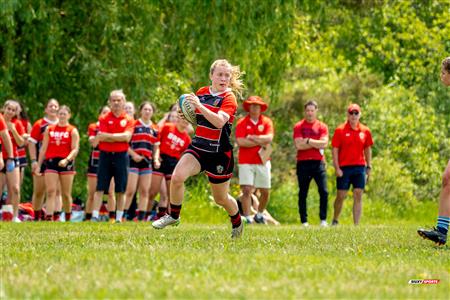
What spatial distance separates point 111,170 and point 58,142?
1221mm

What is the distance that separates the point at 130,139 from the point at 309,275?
37.6 feet

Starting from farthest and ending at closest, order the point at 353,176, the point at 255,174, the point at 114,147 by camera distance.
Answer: the point at 255,174 < the point at 353,176 < the point at 114,147

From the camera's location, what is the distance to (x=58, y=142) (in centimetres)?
1895

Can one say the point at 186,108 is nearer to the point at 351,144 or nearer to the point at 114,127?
the point at 114,127

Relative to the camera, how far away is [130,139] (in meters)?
18.9

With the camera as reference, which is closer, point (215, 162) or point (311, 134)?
point (215, 162)

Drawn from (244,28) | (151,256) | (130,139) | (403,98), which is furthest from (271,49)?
(151,256)

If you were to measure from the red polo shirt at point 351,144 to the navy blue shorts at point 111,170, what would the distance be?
3937 mm

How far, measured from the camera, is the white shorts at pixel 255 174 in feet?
63.8

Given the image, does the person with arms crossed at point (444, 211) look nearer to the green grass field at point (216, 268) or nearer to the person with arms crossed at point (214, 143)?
the green grass field at point (216, 268)

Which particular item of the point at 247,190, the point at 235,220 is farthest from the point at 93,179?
the point at 235,220

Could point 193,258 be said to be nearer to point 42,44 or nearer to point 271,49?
point 42,44

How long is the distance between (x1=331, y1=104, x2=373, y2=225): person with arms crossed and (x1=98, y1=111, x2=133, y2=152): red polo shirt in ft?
12.5

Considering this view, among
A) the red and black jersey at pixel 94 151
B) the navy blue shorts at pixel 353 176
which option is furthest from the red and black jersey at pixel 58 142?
the navy blue shorts at pixel 353 176
